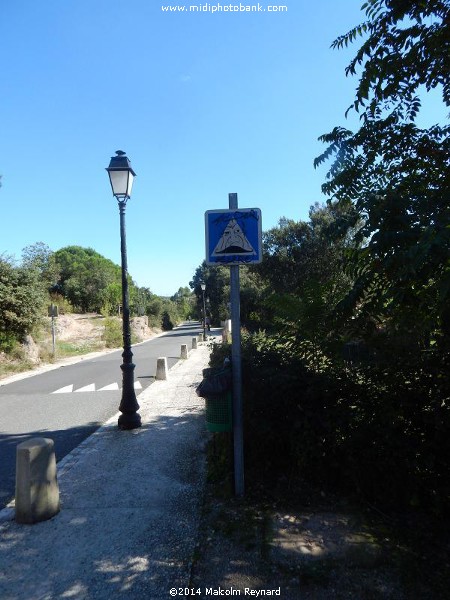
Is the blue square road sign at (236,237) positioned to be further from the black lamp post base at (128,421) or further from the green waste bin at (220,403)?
the black lamp post base at (128,421)

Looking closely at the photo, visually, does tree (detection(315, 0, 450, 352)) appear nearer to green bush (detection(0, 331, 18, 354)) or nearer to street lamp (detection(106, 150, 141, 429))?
street lamp (detection(106, 150, 141, 429))

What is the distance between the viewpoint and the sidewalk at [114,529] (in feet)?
8.71

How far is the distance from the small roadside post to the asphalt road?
8.36ft

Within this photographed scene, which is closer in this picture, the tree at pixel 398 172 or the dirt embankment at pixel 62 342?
the tree at pixel 398 172

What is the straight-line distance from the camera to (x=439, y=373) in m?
3.20

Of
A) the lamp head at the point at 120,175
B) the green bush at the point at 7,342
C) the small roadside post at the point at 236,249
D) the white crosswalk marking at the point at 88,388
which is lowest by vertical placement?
the white crosswalk marking at the point at 88,388

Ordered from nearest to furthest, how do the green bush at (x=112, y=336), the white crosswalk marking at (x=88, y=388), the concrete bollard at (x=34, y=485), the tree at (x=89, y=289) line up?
1. the concrete bollard at (x=34, y=485)
2. the white crosswalk marking at (x=88, y=388)
3. the green bush at (x=112, y=336)
4. the tree at (x=89, y=289)

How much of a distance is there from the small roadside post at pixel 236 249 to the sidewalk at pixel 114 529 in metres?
0.71

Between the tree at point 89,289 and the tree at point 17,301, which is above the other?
the tree at point 89,289

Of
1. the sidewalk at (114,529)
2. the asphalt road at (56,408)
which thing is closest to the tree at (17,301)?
the asphalt road at (56,408)

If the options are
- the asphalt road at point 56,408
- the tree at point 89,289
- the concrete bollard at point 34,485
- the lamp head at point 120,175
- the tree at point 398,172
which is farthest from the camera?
the tree at point 89,289

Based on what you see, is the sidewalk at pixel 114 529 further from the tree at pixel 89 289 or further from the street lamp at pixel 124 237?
the tree at pixel 89 289

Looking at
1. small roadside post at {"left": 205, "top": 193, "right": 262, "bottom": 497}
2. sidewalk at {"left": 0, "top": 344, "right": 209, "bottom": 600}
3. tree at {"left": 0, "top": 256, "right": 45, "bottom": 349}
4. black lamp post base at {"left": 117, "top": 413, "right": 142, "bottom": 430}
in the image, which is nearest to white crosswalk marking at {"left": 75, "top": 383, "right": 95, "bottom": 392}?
black lamp post base at {"left": 117, "top": 413, "right": 142, "bottom": 430}

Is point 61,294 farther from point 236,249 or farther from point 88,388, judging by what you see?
point 236,249
